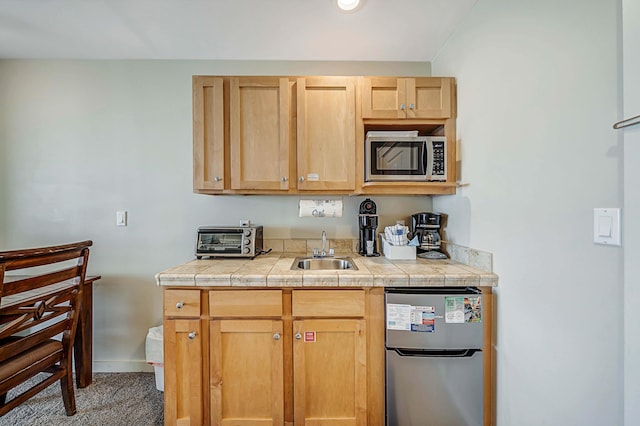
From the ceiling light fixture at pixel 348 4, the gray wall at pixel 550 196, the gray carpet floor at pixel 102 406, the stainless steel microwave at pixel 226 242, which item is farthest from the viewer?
the stainless steel microwave at pixel 226 242

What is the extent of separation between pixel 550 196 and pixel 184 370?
1870mm

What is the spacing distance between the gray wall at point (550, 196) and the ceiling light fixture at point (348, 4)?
2.26 feet

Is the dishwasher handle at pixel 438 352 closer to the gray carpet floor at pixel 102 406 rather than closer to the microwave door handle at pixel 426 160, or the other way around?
the microwave door handle at pixel 426 160

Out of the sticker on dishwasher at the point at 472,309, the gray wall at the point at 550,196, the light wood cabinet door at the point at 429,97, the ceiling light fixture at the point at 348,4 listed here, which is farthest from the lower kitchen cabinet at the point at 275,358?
the ceiling light fixture at the point at 348,4

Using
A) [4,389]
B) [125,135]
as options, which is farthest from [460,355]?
[125,135]

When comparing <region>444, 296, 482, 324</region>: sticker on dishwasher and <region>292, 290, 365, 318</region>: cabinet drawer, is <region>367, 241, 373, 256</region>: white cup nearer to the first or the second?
<region>292, 290, 365, 318</region>: cabinet drawer

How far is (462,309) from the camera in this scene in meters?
1.34

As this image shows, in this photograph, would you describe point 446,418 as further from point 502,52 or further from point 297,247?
point 502,52

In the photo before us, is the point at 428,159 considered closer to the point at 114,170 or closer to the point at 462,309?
the point at 462,309

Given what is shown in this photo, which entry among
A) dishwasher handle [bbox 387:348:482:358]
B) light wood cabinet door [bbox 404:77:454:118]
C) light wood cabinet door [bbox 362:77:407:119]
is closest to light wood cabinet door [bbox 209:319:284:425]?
dishwasher handle [bbox 387:348:482:358]

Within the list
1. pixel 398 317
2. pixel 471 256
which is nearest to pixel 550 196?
pixel 471 256

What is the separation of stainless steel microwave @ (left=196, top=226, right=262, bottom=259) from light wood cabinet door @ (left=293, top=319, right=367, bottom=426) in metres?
0.68

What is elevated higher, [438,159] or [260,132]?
[260,132]

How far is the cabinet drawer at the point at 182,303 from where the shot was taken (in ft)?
4.54
